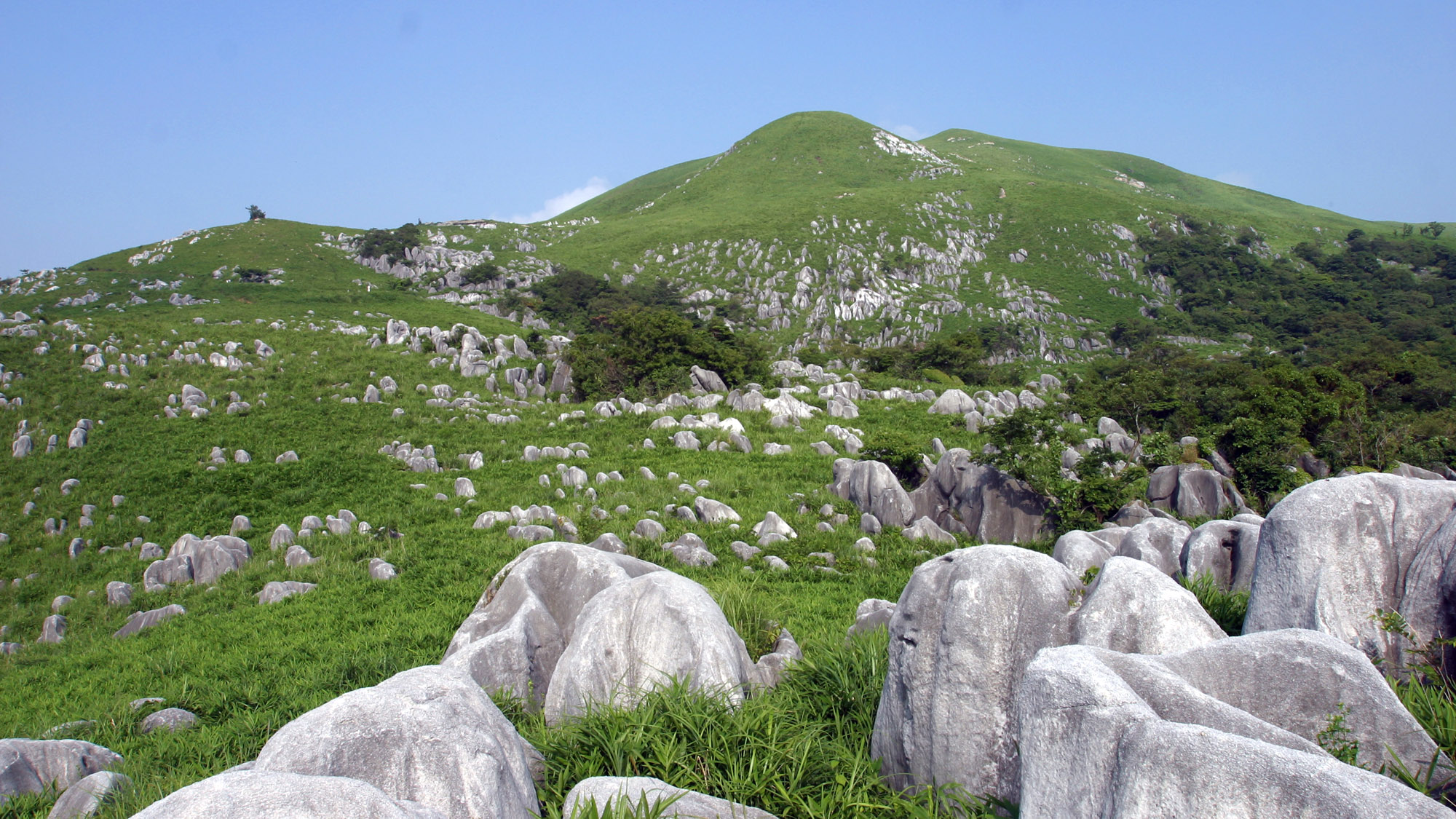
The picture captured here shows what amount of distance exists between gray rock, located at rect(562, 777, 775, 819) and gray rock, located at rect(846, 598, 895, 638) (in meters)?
4.56

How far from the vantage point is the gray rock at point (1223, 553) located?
10.3 m

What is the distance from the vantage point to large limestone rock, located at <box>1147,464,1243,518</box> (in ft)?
57.6

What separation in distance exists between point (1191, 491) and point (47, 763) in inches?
866

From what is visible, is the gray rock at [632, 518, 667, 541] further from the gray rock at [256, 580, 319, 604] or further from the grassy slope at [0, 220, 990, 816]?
the gray rock at [256, 580, 319, 604]

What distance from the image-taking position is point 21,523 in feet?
61.2

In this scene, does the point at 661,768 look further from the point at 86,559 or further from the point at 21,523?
the point at 21,523

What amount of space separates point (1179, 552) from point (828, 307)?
79430mm

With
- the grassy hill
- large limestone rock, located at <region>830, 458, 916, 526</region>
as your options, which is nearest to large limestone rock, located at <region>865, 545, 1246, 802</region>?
the grassy hill

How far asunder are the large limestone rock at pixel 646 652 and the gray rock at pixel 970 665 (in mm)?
1815

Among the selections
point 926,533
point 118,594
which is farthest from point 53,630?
point 926,533

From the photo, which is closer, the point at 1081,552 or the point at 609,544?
the point at 1081,552

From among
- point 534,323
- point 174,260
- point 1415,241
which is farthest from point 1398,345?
point 174,260

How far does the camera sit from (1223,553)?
10.8m

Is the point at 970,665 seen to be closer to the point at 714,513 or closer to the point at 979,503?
the point at 714,513
